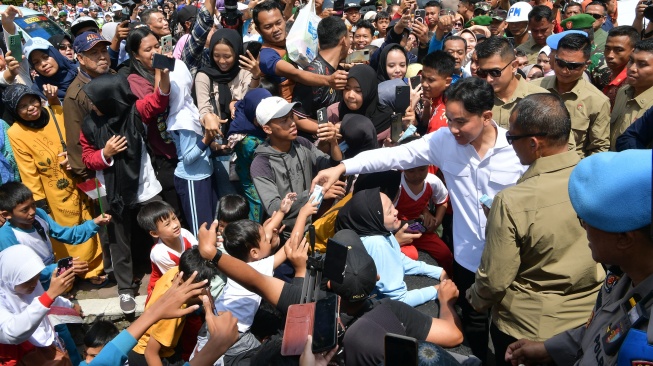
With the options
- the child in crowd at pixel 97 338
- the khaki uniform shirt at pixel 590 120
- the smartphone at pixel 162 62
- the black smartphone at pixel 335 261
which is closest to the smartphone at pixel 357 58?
the smartphone at pixel 162 62

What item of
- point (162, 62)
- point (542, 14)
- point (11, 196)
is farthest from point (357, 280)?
point (542, 14)

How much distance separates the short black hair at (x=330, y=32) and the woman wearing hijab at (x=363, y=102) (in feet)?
1.99

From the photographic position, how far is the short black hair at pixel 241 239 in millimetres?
3201

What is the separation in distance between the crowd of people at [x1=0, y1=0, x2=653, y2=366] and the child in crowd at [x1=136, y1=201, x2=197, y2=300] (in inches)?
0.7

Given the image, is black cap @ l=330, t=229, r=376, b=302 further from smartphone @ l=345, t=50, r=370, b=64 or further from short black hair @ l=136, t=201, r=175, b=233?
smartphone @ l=345, t=50, r=370, b=64

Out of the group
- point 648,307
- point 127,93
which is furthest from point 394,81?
point 648,307

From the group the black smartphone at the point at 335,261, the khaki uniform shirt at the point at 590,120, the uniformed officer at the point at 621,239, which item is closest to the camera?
the uniformed officer at the point at 621,239

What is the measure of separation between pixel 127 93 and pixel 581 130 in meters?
3.52

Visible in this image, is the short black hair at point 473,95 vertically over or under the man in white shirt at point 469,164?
over

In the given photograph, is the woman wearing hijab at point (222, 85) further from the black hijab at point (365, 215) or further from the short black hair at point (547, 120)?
the short black hair at point (547, 120)

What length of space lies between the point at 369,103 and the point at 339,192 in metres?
1.09

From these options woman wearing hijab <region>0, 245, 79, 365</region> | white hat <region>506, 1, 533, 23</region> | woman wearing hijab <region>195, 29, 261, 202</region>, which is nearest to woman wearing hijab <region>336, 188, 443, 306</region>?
woman wearing hijab <region>0, 245, 79, 365</region>

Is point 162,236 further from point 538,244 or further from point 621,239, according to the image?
point 621,239

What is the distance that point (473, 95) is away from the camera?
295cm
